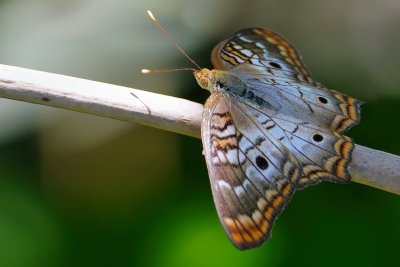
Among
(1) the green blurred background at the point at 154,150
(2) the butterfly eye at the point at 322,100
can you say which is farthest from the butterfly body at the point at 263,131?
(1) the green blurred background at the point at 154,150

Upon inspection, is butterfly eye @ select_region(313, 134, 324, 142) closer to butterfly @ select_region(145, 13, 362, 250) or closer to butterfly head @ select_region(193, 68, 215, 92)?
butterfly @ select_region(145, 13, 362, 250)

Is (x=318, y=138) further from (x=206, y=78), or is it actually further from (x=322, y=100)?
(x=206, y=78)

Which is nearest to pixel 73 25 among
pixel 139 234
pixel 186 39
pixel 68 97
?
pixel 186 39

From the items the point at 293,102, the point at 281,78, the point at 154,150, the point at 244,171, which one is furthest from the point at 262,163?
the point at 154,150

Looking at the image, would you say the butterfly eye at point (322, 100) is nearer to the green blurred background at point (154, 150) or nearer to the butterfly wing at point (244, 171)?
the butterfly wing at point (244, 171)

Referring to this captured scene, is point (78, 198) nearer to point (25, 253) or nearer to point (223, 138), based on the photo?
point (25, 253)
